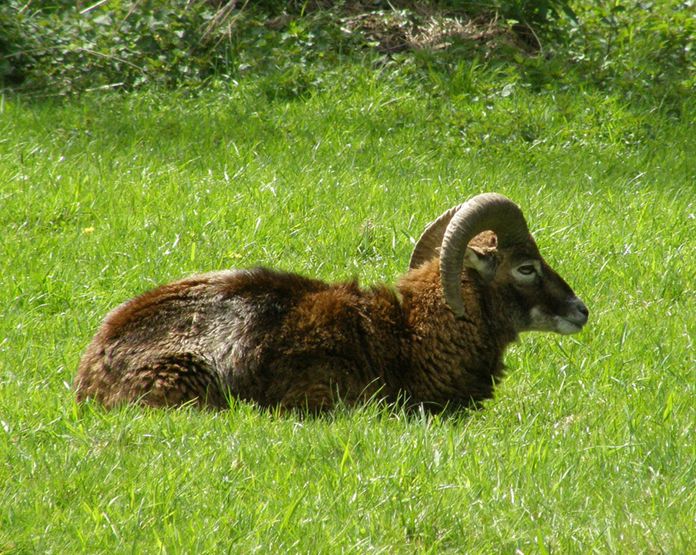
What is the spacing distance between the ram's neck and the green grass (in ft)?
0.77

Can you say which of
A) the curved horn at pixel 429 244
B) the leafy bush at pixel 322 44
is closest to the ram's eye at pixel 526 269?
the curved horn at pixel 429 244

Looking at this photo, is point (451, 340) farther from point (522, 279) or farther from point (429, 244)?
point (429, 244)

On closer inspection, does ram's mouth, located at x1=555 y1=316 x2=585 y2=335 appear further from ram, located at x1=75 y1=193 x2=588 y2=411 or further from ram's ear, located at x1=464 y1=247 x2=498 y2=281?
ram's ear, located at x1=464 y1=247 x2=498 y2=281

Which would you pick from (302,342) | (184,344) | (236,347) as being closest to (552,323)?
(302,342)

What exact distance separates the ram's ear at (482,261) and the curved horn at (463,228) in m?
0.23

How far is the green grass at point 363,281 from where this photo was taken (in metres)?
5.04

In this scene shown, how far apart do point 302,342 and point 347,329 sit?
310 millimetres

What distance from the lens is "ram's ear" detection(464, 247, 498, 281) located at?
7320mm

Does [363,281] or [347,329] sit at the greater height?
[347,329]

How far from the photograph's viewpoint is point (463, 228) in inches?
271

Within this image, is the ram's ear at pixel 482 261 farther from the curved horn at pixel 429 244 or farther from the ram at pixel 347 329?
the curved horn at pixel 429 244

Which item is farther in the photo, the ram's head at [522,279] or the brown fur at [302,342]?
the ram's head at [522,279]

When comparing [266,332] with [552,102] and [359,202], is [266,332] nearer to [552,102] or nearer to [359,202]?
[359,202]

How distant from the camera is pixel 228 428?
237 inches
